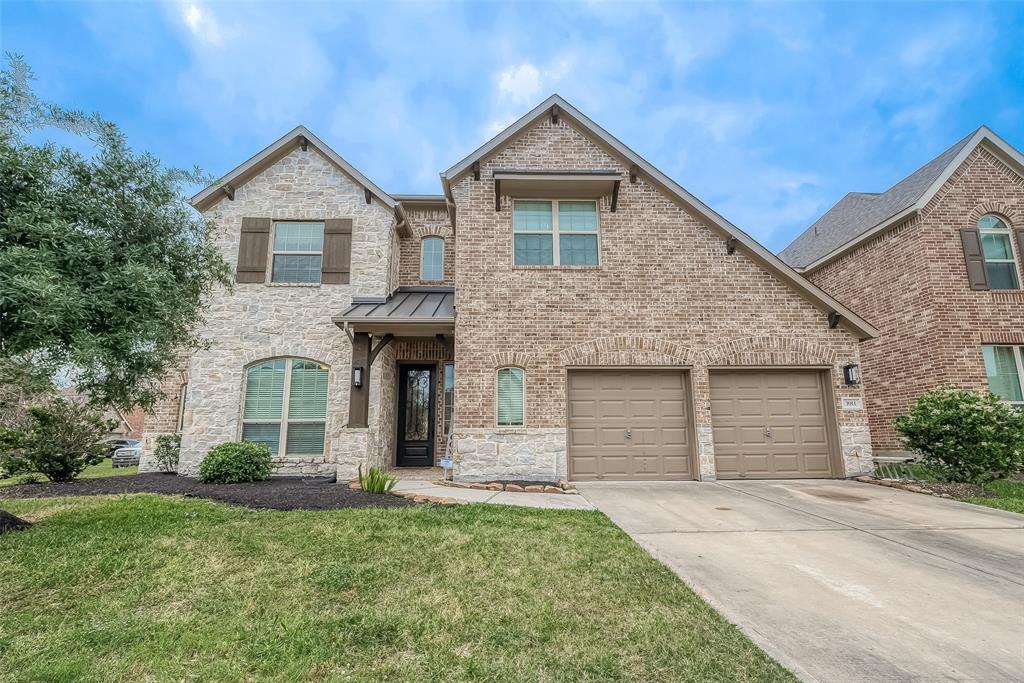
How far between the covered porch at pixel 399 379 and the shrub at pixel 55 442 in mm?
5022

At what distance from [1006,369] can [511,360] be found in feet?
37.7

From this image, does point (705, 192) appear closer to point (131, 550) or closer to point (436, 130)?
point (436, 130)

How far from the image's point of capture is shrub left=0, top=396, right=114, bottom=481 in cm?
943

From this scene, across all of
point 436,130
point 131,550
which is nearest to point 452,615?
point 131,550

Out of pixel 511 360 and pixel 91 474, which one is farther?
pixel 91 474

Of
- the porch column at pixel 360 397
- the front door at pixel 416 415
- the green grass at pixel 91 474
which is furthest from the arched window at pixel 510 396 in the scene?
the green grass at pixel 91 474

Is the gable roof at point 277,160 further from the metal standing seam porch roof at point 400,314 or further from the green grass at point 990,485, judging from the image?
the green grass at point 990,485

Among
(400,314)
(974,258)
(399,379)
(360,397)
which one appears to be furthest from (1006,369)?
(360,397)

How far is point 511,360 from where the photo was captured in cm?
970

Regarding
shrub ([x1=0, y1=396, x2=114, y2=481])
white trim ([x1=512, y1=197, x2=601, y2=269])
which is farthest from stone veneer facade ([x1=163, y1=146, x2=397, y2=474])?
white trim ([x1=512, y1=197, x2=601, y2=269])

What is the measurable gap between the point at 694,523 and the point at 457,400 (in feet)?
16.3

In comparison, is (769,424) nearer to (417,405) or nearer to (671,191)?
(671,191)

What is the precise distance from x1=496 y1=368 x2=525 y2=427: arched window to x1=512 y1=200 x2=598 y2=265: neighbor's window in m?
2.35

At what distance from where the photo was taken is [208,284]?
745 centimetres
